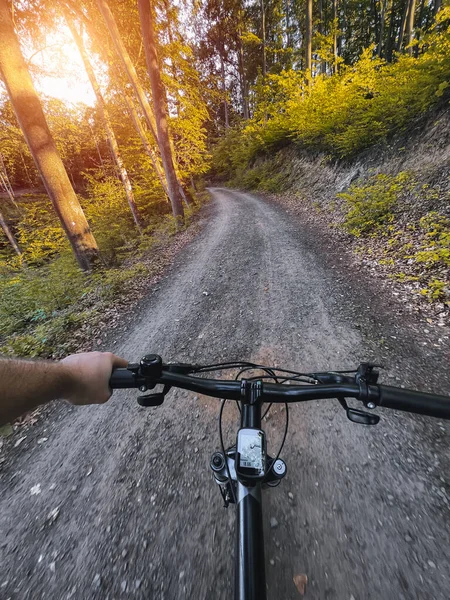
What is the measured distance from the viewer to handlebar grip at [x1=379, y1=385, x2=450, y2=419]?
1.06 m

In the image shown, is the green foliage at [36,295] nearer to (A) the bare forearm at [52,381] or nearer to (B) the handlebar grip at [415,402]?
(A) the bare forearm at [52,381]

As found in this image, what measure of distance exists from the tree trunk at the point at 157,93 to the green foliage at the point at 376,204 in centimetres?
799

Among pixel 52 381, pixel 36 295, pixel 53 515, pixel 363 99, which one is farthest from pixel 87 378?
pixel 363 99

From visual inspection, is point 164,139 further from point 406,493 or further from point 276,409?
point 406,493

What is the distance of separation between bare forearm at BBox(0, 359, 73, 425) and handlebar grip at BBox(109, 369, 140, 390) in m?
0.21

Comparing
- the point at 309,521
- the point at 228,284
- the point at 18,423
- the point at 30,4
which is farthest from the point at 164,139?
the point at 309,521

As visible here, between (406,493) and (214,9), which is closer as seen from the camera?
(406,493)

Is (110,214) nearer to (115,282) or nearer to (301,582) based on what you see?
(115,282)

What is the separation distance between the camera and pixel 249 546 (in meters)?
0.95

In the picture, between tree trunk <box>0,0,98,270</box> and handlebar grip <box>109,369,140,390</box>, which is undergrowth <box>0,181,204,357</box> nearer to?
tree trunk <box>0,0,98,270</box>

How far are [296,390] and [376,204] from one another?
7.19m

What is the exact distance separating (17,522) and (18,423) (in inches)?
52.6

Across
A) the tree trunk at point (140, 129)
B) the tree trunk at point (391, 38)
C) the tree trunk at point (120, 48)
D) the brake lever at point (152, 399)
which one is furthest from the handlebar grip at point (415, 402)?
the tree trunk at point (391, 38)

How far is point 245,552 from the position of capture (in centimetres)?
94
